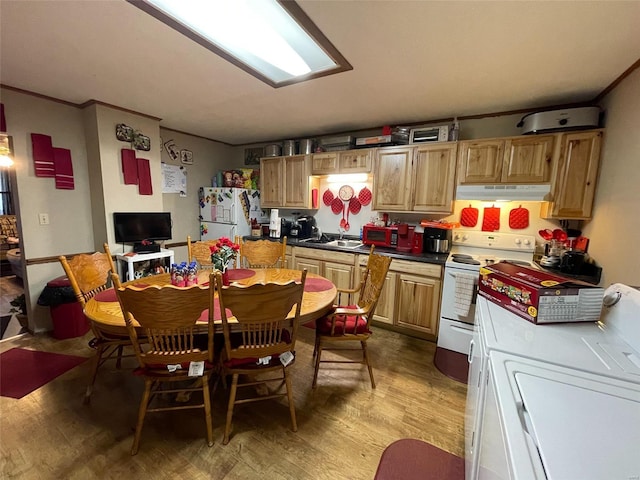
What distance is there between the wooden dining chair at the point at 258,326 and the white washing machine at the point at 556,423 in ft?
3.19

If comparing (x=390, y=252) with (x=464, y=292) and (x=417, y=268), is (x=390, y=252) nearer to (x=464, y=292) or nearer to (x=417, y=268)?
(x=417, y=268)

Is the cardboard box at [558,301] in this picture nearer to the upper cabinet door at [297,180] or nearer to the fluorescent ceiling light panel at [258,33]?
the fluorescent ceiling light panel at [258,33]

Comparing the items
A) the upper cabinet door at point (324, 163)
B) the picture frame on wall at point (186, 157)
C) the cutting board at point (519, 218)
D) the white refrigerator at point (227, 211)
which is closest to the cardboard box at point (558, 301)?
the cutting board at point (519, 218)

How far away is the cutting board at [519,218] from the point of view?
2.74 m

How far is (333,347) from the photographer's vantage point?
265 cm

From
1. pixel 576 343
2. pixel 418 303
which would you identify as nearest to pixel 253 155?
pixel 418 303

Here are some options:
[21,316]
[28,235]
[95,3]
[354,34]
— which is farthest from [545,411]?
[21,316]

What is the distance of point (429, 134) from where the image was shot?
2861 mm

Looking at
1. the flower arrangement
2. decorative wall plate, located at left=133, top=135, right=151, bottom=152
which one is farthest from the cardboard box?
decorative wall plate, located at left=133, top=135, right=151, bottom=152

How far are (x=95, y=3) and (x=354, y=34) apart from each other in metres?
1.37

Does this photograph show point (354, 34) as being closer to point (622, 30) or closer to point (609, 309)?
point (622, 30)

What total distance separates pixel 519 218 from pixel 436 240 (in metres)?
0.86

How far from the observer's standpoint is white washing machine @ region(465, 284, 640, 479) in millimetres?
857

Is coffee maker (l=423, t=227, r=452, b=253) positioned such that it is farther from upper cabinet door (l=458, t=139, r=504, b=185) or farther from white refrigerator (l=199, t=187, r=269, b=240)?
white refrigerator (l=199, t=187, r=269, b=240)
